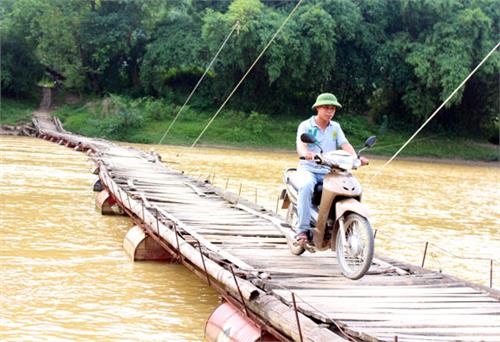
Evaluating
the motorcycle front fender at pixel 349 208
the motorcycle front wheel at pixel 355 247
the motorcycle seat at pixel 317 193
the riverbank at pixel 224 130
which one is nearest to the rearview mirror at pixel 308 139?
the motorcycle seat at pixel 317 193

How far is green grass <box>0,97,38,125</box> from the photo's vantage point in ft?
115

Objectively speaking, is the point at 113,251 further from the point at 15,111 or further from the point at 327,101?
the point at 15,111

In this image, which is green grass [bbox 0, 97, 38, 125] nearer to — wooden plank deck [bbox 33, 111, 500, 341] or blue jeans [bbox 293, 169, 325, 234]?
wooden plank deck [bbox 33, 111, 500, 341]

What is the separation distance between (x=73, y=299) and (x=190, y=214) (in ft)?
8.04

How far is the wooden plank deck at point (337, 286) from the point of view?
392 centimetres

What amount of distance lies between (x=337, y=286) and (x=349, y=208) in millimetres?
580

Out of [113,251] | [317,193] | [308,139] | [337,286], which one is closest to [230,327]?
[337,286]

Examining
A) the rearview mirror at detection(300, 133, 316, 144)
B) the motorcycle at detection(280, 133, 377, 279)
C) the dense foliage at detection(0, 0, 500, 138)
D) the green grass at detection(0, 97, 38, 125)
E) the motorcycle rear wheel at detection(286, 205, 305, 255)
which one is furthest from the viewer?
the green grass at detection(0, 97, 38, 125)

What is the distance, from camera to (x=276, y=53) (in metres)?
32.1

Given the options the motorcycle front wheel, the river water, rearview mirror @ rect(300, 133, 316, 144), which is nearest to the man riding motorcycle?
rearview mirror @ rect(300, 133, 316, 144)

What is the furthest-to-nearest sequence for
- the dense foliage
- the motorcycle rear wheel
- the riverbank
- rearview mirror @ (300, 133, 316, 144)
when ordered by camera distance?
the riverbank < the dense foliage < the motorcycle rear wheel < rearview mirror @ (300, 133, 316, 144)

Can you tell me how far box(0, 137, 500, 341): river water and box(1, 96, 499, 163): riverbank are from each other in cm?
1353

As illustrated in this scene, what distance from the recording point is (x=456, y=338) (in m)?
3.74

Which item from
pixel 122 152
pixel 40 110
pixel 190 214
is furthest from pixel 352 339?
pixel 40 110
